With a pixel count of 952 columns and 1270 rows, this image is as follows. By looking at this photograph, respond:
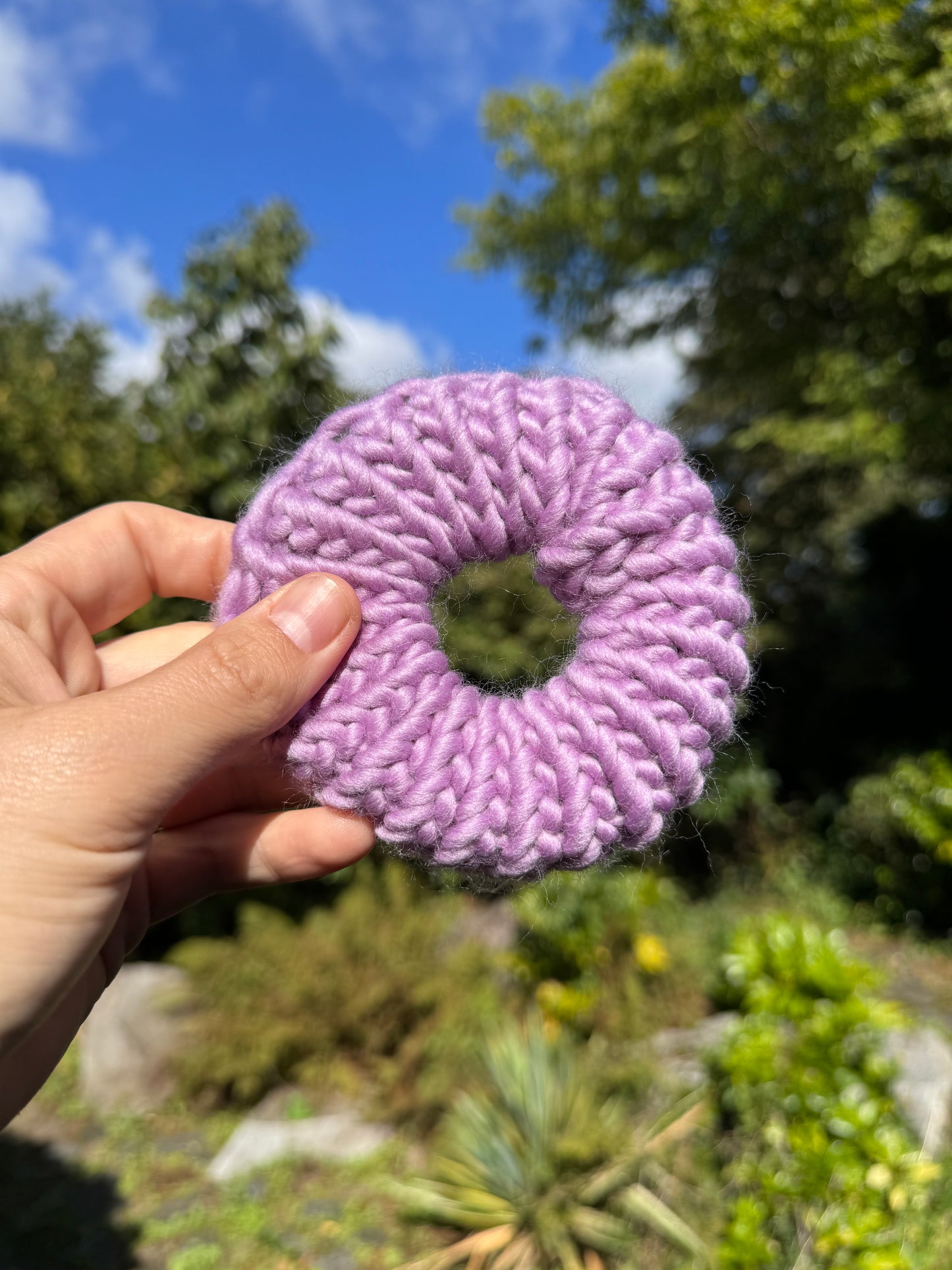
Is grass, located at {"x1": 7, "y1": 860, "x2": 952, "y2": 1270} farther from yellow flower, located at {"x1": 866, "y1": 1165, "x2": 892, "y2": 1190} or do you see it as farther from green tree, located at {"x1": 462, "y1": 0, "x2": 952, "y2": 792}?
green tree, located at {"x1": 462, "y1": 0, "x2": 952, "y2": 792}

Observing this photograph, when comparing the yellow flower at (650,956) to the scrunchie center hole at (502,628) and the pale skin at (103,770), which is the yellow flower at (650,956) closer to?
the scrunchie center hole at (502,628)

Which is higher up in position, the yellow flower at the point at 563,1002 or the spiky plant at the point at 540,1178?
the yellow flower at the point at 563,1002

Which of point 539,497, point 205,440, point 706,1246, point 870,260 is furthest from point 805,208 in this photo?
point 706,1246

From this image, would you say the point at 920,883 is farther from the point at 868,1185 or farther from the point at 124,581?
the point at 124,581

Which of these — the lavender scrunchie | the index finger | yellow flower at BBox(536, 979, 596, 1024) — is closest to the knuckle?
the lavender scrunchie

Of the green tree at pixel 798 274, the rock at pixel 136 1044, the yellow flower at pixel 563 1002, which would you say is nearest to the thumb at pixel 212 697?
the yellow flower at pixel 563 1002

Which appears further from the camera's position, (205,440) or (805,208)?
(805,208)

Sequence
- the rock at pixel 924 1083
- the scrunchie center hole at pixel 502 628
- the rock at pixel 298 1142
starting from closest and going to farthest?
the rock at pixel 924 1083, the rock at pixel 298 1142, the scrunchie center hole at pixel 502 628
